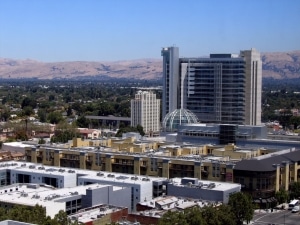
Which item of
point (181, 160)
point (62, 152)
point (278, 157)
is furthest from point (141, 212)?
point (62, 152)

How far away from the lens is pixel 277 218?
4278cm

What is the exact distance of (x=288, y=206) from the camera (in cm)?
4638

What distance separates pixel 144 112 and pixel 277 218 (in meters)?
53.2

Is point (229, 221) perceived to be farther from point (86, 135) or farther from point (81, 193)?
point (86, 135)

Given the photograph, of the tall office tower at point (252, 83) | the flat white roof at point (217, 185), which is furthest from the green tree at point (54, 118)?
the flat white roof at point (217, 185)

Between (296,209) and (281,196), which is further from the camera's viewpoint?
(281,196)

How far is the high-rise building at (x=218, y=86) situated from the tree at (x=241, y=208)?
44166mm

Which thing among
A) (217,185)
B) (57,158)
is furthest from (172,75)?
(217,185)

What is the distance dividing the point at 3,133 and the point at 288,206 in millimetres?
52147

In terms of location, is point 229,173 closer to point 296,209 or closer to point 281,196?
point 281,196

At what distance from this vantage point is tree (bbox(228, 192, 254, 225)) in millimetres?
38781

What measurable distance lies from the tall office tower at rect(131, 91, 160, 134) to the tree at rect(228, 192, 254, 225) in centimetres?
5465

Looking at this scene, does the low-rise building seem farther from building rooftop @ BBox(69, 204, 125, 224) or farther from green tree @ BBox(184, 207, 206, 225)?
green tree @ BBox(184, 207, 206, 225)

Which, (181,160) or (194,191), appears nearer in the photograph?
(194,191)
